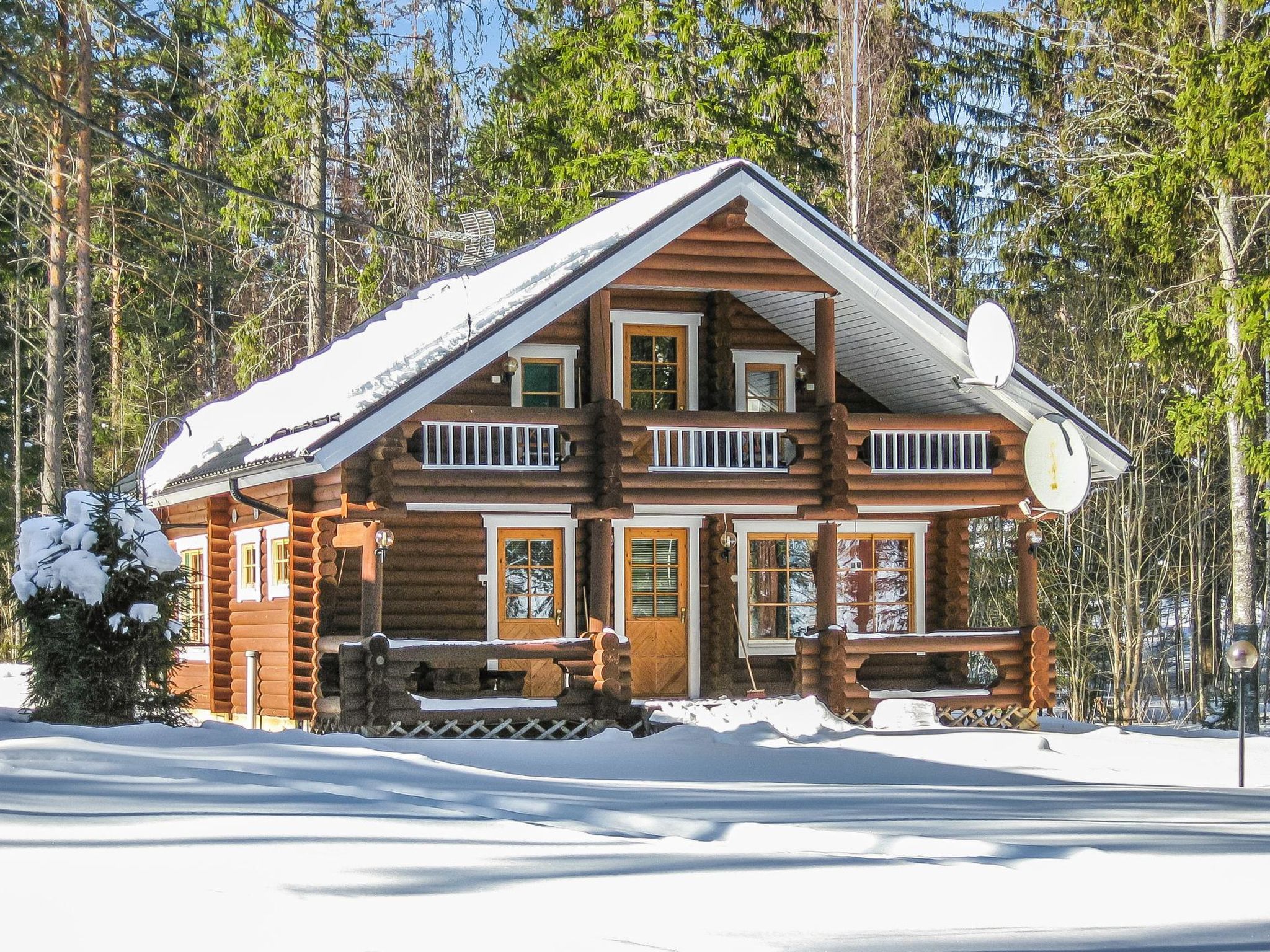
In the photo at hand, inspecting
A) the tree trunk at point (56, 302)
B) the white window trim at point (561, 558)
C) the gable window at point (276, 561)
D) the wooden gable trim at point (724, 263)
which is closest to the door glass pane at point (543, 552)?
the white window trim at point (561, 558)

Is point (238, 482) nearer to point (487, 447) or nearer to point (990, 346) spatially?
point (487, 447)

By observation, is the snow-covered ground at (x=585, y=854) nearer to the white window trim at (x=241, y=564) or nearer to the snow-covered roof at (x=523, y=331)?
the snow-covered roof at (x=523, y=331)

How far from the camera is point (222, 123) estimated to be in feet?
86.8

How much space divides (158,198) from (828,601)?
12875 millimetres

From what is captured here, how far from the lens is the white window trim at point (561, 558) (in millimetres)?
19422

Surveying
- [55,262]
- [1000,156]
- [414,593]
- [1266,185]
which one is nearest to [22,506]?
[55,262]

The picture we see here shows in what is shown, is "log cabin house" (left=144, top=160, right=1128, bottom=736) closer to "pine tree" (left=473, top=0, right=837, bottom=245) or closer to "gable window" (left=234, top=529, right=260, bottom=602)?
"gable window" (left=234, top=529, right=260, bottom=602)

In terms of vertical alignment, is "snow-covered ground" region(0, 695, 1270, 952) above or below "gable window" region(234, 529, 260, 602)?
below

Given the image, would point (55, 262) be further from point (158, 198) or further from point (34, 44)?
point (34, 44)

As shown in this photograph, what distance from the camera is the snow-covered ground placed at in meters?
6.38

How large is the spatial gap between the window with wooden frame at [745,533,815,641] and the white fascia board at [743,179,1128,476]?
3.23 m

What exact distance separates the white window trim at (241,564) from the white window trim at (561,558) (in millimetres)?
3115

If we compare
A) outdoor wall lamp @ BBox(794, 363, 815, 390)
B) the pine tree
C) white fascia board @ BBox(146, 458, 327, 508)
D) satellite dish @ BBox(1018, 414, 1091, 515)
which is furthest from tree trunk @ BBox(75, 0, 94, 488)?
satellite dish @ BBox(1018, 414, 1091, 515)

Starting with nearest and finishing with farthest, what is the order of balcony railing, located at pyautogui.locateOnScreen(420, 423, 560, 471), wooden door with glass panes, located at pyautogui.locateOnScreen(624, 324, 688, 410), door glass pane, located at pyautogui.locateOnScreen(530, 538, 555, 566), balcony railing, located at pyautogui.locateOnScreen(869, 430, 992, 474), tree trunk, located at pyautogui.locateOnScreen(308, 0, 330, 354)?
balcony railing, located at pyautogui.locateOnScreen(420, 423, 560, 471) → balcony railing, located at pyautogui.locateOnScreen(869, 430, 992, 474) → door glass pane, located at pyautogui.locateOnScreen(530, 538, 555, 566) → wooden door with glass panes, located at pyautogui.locateOnScreen(624, 324, 688, 410) → tree trunk, located at pyautogui.locateOnScreen(308, 0, 330, 354)
